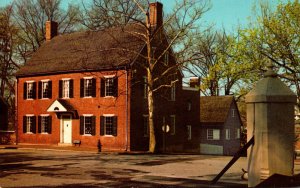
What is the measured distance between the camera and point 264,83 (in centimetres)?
741

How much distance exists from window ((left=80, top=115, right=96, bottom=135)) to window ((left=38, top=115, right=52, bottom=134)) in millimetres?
3933

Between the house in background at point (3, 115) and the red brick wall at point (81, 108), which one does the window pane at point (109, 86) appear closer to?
the red brick wall at point (81, 108)

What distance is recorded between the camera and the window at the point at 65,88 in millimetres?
39188

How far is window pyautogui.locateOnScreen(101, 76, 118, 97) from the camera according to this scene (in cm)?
3581

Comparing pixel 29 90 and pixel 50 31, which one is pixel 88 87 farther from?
pixel 50 31

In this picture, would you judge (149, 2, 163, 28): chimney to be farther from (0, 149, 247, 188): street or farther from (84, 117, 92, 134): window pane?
(0, 149, 247, 188): street

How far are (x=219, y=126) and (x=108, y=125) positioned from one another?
2049 centimetres

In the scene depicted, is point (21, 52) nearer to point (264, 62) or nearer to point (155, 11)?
point (155, 11)

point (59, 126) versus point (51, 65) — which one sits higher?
point (51, 65)

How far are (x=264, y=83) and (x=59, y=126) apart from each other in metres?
33.4

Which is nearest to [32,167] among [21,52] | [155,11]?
[155,11]

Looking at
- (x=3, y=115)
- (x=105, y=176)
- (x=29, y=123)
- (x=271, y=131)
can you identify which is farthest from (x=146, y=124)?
(x=271, y=131)

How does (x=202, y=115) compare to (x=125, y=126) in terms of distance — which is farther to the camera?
(x=202, y=115)

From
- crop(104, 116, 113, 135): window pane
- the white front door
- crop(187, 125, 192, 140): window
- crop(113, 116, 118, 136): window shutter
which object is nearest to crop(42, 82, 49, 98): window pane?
the white front door
